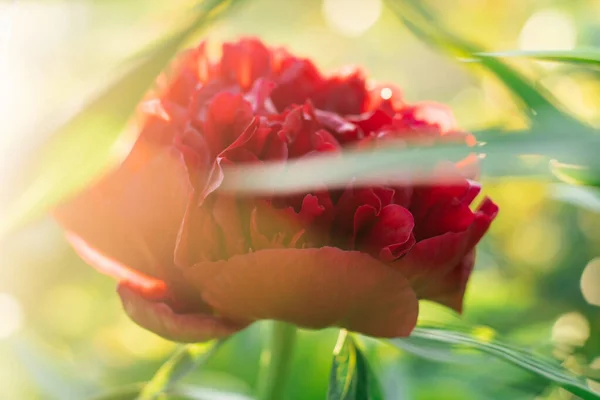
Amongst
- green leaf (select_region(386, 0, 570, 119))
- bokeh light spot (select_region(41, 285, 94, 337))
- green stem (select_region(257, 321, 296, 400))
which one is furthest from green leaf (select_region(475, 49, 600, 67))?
bokeh light spot (select_region(41, 285, 94, 337))

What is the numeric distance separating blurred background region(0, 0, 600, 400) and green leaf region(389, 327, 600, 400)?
20mm

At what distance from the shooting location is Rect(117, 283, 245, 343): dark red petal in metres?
0.24

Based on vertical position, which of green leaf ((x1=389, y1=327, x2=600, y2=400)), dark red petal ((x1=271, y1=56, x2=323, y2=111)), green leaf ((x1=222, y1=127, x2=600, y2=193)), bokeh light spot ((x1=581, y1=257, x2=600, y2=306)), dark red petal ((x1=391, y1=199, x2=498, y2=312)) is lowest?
bokeh light spot ((x1=581, y1=257, x2=600, y2=306))

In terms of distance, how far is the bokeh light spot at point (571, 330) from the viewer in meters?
0.40

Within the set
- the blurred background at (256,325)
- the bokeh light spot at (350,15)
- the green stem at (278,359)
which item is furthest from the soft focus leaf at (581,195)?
the bokeh light spot at (350,15)

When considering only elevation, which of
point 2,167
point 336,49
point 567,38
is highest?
point 2,167

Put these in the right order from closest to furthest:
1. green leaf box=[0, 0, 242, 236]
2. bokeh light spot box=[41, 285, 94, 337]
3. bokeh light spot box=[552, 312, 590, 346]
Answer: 1. green leaf box=[0, 0, 242, 236]
2. bokeh light spot box=[552, 312, 590, 346]
3. bokeh light spot box=[41, 285, 94, 337]

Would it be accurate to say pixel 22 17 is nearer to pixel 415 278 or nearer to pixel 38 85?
pixel 38 85

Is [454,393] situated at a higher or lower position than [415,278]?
lower

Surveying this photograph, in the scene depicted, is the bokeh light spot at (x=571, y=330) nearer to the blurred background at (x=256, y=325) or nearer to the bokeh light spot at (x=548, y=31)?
the blurred background at (x=256, y=325)

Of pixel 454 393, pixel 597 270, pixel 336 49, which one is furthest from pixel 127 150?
pixel 336 49

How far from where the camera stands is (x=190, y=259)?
0.23 m

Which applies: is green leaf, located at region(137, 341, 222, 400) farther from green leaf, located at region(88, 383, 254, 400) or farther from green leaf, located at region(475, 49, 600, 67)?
green leaf, located at region(475, 49, 600, 67)

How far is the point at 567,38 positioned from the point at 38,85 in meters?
0.51
